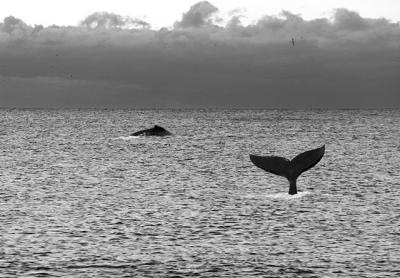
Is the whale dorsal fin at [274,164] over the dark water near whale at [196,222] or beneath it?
over

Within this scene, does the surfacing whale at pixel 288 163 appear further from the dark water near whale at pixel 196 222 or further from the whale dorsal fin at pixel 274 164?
the dark water near whale at pixel 196 222

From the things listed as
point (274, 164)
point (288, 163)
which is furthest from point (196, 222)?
point (288, 163)

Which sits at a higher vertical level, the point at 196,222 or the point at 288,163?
the point at 288,163

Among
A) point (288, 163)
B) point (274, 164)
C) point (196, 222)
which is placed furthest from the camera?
point (288, 163)

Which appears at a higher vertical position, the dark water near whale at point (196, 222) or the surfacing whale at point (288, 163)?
the surfacing whale at point (288, 163)

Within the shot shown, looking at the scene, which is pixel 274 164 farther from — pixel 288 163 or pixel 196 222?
pixel 196 222

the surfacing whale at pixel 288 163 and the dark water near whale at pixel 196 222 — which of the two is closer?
the dark water near whale at pixel 196 222

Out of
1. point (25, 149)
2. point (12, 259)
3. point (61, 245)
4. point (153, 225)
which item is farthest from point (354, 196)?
point (25, 149)

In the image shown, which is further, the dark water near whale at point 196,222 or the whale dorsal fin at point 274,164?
the whale dorsal fin at point 274,164

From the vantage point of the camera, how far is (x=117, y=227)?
26969 mm

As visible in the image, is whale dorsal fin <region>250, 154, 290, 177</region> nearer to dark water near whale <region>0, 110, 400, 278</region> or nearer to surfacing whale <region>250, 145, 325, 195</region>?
surfacing whale <region>250, 145, 325, 195</region>

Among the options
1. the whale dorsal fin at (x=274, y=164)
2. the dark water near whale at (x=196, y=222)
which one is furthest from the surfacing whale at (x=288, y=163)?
the dark water near whale at (x=196, y=222)

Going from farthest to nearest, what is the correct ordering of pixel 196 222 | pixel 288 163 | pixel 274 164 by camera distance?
pixel 288 163, pixel 274 164, pixel 196 222

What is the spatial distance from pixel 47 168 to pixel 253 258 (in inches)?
1395
